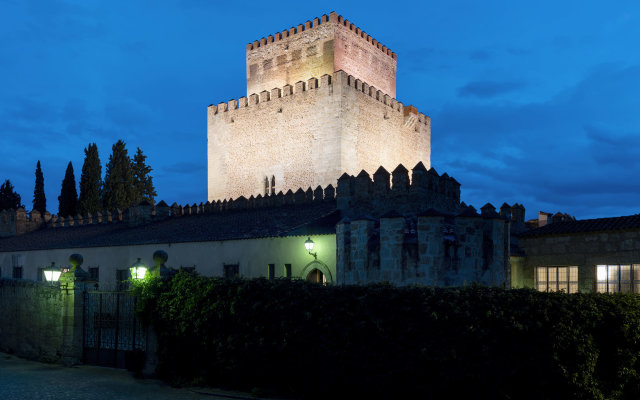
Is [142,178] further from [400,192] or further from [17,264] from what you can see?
[400,192]

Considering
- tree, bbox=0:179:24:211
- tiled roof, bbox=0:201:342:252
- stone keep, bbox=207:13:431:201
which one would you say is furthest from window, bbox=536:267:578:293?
tree, bbox=0:179:24:211

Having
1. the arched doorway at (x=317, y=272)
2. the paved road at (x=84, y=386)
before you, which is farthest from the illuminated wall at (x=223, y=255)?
the paved road at (x=84, y=386)

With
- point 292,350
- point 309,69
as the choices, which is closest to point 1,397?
point 292,350

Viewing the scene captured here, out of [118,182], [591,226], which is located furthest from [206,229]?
[118,182]

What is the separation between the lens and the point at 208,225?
29453 millimetres

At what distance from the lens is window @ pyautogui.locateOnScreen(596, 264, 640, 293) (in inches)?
756

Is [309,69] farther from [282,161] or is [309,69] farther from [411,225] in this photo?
[411,225]

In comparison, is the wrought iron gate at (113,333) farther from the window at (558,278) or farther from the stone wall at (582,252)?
the window at (558,278)

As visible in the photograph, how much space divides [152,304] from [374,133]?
25969mm

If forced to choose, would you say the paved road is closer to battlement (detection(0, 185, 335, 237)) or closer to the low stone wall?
the low stone wall

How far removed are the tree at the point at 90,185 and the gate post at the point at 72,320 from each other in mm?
30791

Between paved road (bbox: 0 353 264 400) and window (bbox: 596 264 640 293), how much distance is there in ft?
45.3

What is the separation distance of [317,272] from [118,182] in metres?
28.4

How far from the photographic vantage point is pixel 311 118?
3650 centimetres
